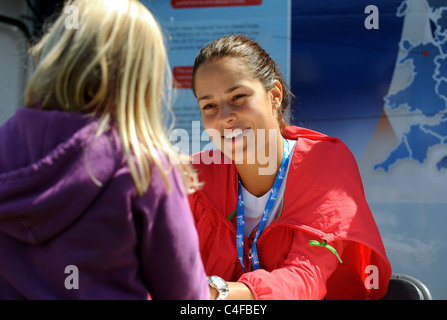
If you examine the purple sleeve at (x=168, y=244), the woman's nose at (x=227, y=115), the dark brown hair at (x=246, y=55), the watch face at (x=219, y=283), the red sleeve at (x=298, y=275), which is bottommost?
the red sleeve at (x=298, y=275)

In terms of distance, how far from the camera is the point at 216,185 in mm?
1919

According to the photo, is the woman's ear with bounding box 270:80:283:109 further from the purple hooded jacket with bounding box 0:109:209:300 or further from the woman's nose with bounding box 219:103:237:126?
the purple hooded jacket with bounding box 0:109:209:300

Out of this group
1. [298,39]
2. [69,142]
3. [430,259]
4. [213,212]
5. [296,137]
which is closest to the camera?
[69,142]

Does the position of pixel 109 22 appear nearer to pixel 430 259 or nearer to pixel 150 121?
pixel 150 121

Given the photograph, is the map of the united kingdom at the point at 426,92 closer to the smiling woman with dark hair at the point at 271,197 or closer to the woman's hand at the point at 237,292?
the smiling woman with dark hair at the point at 271,197

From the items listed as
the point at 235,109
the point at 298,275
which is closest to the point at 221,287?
the point at 298,275

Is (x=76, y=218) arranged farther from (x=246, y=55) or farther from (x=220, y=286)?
(x=246, y=55)

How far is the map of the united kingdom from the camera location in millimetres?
2926

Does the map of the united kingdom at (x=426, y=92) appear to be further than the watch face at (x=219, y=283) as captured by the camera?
Yes

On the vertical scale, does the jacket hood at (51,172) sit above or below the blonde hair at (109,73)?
below

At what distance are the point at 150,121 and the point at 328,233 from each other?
82 cm

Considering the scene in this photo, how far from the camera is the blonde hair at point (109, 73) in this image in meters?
0.96

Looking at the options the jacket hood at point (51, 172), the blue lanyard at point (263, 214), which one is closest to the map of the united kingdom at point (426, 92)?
the blue lanyard at point (263, 214)
